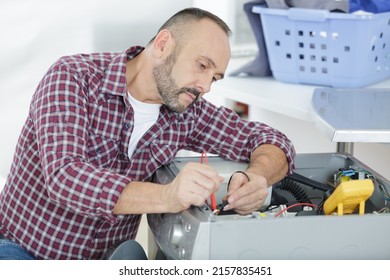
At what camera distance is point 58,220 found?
1560 millimetres

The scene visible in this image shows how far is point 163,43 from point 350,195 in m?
0.55

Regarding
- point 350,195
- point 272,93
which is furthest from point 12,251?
point 272,93

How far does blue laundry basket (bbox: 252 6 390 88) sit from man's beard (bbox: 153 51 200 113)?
661 millimetres

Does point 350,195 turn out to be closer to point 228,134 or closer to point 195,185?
point 195,185

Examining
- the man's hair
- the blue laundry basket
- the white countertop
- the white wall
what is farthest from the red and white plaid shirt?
the white wall

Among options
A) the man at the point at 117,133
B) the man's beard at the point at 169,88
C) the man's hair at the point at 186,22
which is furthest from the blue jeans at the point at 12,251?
the man's hair at the point at 186,22

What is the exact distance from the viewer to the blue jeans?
60.3 inches

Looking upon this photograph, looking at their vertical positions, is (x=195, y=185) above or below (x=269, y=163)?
above

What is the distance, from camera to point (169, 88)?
1.57 metres

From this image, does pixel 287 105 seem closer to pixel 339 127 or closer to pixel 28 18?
pixel 339 127

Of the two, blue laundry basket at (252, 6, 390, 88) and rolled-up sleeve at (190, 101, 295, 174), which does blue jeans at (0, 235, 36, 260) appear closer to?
rolled-up sleeve at (190, 101, 295, 174)

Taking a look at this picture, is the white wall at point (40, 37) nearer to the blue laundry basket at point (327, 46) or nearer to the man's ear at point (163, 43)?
the blue laundry basket at point (327, 46)

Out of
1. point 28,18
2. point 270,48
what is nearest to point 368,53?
point 270,48

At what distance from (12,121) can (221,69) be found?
1045 mm
